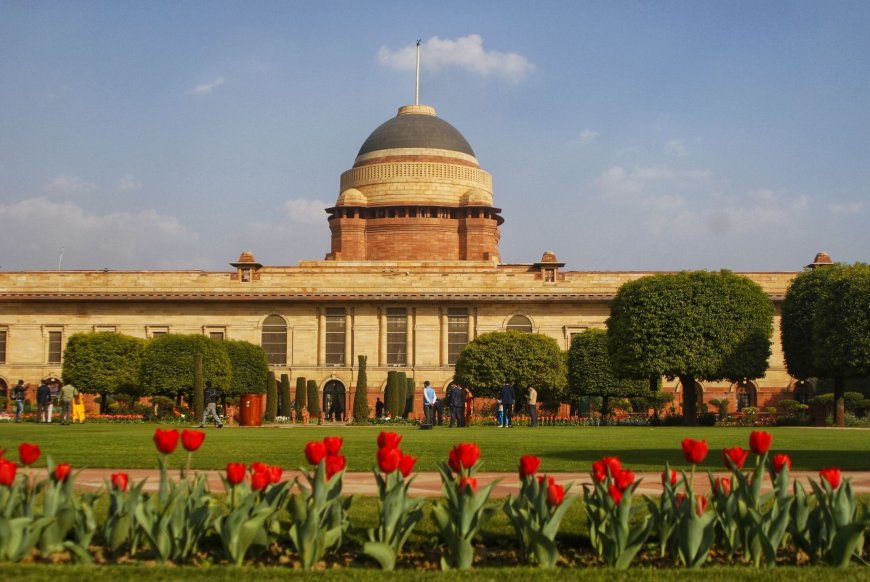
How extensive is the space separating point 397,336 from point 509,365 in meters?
11.2

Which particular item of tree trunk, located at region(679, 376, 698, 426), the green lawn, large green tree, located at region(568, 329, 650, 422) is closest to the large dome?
large green tree, located at region(568, 329, 650, 422)

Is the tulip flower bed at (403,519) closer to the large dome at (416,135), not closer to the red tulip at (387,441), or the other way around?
the red tulip at (387,441)

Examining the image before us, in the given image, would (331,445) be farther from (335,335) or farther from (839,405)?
(335,335)

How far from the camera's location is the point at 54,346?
6091cm

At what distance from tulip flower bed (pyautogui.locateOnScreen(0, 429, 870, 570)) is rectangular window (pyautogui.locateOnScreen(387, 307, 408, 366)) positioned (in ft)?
170

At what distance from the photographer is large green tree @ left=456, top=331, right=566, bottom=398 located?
167ft

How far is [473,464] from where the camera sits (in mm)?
8289

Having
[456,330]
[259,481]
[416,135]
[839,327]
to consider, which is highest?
[416,135]

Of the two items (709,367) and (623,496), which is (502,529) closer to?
(623,496)

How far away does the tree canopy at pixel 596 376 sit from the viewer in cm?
5241

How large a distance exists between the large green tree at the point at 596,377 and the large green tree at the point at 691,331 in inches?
253

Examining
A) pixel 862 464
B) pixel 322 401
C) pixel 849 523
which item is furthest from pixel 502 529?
pixel 322 401

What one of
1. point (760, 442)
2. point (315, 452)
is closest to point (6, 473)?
point (315, 452)

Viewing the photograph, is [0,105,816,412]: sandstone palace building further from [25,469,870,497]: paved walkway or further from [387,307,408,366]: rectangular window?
[25,469,870,497]: paved walkway
